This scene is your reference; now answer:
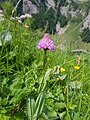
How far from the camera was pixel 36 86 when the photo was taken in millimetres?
2361

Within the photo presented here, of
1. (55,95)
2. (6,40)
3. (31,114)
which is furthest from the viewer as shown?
(6,40)

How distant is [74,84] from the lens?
8.41ft

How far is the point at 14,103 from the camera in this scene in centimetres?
205

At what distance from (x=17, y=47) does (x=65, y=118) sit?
2.77 feet

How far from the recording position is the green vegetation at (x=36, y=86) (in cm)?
201

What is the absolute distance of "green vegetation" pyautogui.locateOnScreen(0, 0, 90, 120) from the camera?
2.01 m

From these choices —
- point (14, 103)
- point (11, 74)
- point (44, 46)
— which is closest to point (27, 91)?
point (14, 103)

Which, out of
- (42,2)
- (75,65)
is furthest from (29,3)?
(75,65)

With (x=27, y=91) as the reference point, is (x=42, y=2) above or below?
below

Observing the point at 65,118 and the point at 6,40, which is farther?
the point at 6,40

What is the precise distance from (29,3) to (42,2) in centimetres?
583

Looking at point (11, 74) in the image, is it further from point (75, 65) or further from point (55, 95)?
point (75, 65)

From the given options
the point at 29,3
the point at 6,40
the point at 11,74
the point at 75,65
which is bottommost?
the point at 29,3

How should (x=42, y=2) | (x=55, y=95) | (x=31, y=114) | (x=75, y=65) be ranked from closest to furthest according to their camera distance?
(x=31, y=114) < (x=55, y=95) < (x=75, y=65) < (x=42, y=2)
